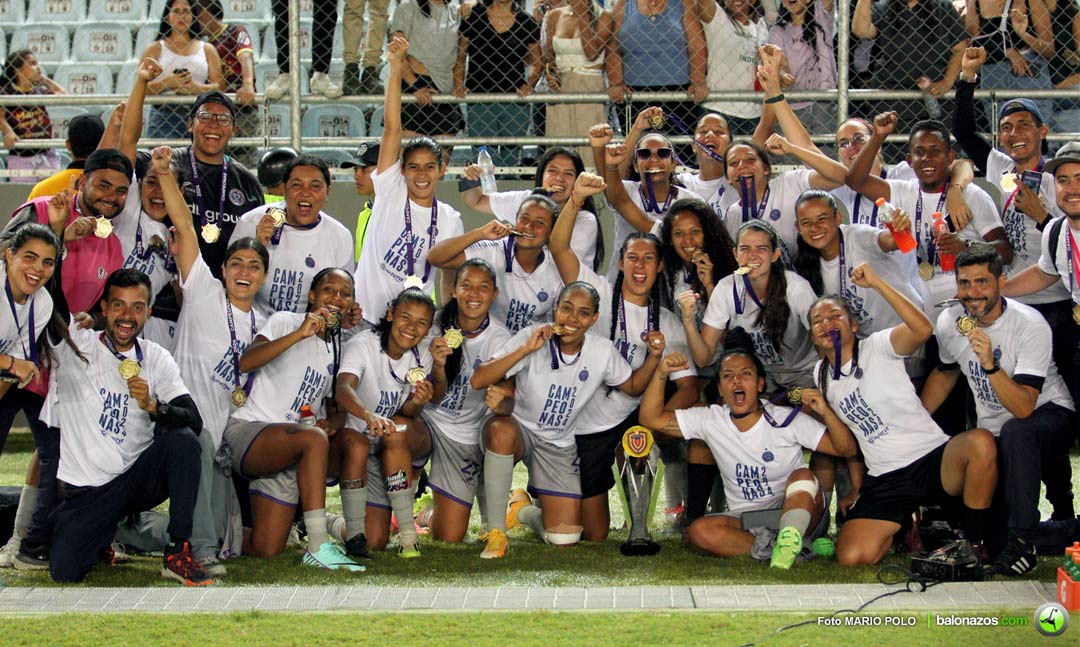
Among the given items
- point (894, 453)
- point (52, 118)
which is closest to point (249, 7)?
point (52, 118)

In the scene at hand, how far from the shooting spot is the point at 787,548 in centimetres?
551

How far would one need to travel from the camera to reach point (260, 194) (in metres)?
6.61

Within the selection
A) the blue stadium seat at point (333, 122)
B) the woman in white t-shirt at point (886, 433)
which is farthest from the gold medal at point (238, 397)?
the blue stadium seat at point (333, 122)

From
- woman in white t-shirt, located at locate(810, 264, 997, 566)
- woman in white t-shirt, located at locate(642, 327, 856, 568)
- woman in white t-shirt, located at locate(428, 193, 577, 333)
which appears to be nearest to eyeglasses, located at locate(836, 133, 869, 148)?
woman in white t-shirt, located at locate(810, 264, 997, 566)

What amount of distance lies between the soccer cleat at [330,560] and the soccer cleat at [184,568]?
45 cm

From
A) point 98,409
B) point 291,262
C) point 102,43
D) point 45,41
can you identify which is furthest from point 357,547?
point 45,41

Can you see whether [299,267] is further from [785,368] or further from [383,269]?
[785,368]

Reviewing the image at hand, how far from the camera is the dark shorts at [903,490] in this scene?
18.6 ft

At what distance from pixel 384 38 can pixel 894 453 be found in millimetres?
4573

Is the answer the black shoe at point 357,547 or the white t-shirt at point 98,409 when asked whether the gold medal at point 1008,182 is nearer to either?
the black shoe at point 357,547

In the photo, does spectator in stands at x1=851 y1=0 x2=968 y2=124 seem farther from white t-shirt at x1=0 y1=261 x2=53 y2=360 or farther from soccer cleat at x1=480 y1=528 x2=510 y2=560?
white t-shirt at x1=0 y1=261 x2=53 y2=360

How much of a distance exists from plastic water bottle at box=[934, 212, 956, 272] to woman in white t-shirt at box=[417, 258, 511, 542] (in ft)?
6.80

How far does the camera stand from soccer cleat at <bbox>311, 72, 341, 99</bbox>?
330 inches

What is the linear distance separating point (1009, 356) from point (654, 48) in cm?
342
